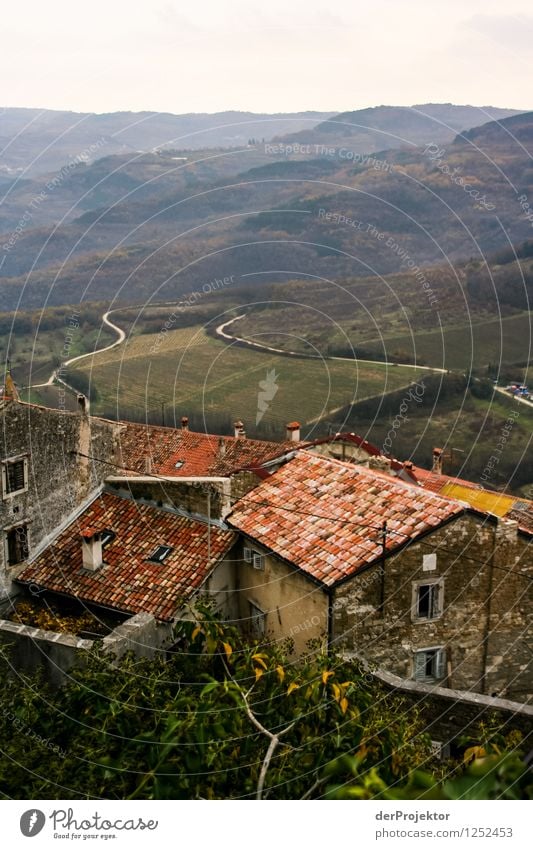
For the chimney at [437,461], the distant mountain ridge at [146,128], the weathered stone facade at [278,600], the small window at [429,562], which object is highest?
the distant mountain ridge at [146,128]

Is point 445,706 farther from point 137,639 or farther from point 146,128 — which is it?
point 146,128

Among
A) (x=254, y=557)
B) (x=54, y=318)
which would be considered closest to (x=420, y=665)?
(x=254, y=557)

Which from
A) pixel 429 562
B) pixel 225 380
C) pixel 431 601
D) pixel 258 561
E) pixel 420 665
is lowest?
pixel 225 380

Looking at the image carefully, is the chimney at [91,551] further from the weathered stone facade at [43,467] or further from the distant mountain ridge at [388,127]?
the distant mountain ridge at [388,127]

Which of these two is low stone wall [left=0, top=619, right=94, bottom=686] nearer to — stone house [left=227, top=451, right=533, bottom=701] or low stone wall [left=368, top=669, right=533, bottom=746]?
stone house [left=227, top=451, right=533, bottom=701]

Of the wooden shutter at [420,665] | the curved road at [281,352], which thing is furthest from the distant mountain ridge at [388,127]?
the wooden shutter at [420,665]

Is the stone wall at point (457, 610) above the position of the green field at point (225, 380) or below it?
above

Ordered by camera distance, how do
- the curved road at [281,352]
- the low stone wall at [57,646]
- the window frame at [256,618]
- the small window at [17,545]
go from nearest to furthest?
1. the low stone wall at [57,646]
2. the window frame at [256,618]
3. the small window at [17,545]
4. the curved road at [281,352]
